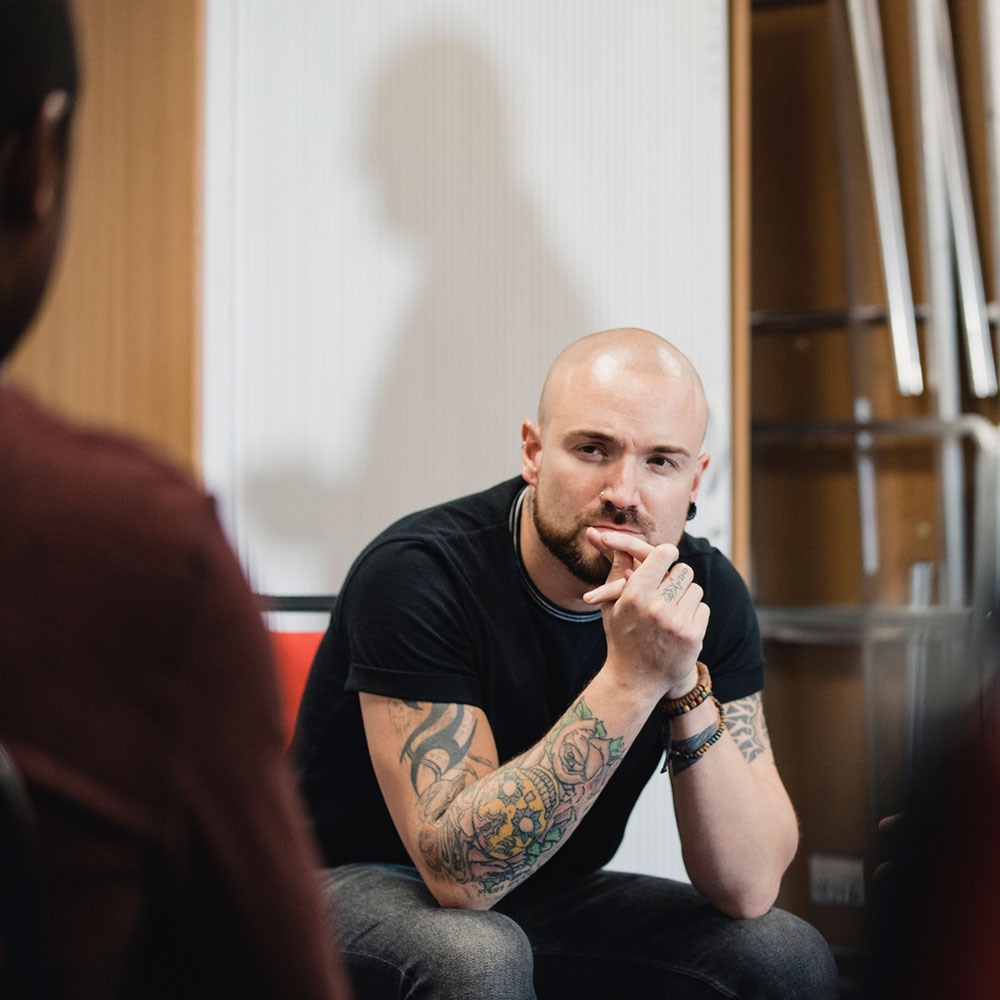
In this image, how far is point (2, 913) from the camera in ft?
1.22

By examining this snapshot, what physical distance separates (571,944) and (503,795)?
269 mm

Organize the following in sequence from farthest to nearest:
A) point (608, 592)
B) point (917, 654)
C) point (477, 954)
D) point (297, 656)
→ point (917, 654) < point (297, 656) < point (608, 592) < point (477, 954)

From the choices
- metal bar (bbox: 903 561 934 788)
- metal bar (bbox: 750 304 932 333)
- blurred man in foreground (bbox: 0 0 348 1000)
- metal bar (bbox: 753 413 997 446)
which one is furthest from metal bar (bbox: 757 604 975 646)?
blurred man in foreground (bbox: 0 0 348 1000)

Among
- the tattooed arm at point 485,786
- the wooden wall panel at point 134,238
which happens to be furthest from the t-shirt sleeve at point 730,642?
the wooden wall panel at point 134,238

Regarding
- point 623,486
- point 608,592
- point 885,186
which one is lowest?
point 608,592

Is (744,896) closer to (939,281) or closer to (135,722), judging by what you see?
(135,722)

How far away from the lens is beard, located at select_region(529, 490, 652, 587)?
121 centimetres

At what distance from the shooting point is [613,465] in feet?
4.07

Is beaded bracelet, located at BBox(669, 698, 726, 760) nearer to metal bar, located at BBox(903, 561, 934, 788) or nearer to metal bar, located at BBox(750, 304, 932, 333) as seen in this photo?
metal bar, located at BBox(903, 561, 934, 788)

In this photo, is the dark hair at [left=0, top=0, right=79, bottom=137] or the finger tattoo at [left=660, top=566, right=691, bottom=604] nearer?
the dark hair at [left=0, top=0, right=79, bottom=137]

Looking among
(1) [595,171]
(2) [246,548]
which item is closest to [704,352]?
(1) [595,171]

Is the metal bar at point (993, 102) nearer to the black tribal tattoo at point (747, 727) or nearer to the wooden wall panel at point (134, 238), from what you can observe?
the black tribal tattoo at point (747, 727)

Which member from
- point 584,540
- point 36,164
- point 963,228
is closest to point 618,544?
point 584,540

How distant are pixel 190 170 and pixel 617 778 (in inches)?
57.7
